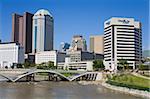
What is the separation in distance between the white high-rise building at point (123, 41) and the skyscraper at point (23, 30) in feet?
183

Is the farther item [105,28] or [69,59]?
[69,59]

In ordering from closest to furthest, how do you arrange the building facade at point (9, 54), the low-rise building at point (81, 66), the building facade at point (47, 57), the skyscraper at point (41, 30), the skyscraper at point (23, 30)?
1. the low-rise building at point (81, 66)
2. the building facade at point (9, 54)
3. the building facade at point (47, 57)
4. the skyscraper at point (41, 30)
5. the skyscraper at point (23, 30)

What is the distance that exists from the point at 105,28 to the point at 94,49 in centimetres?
6390

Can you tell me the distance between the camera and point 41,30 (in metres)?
127

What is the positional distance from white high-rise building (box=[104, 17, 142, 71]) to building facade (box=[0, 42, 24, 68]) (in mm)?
32201

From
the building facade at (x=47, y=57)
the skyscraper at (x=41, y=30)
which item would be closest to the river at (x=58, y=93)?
the building facade at (x=47, y=57)

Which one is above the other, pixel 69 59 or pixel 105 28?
pixel 105 28

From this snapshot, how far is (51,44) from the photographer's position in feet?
446

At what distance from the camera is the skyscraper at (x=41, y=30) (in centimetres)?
12612

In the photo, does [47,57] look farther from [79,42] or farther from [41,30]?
[79,42]

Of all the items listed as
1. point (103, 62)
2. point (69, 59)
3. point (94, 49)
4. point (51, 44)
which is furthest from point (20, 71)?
point (94, 49)

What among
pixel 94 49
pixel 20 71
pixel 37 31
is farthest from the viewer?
pixel 94 49

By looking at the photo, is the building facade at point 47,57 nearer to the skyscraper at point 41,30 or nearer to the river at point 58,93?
the skyscraper at point 41,30

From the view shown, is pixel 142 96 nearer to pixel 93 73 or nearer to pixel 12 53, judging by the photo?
pixel 93 73
